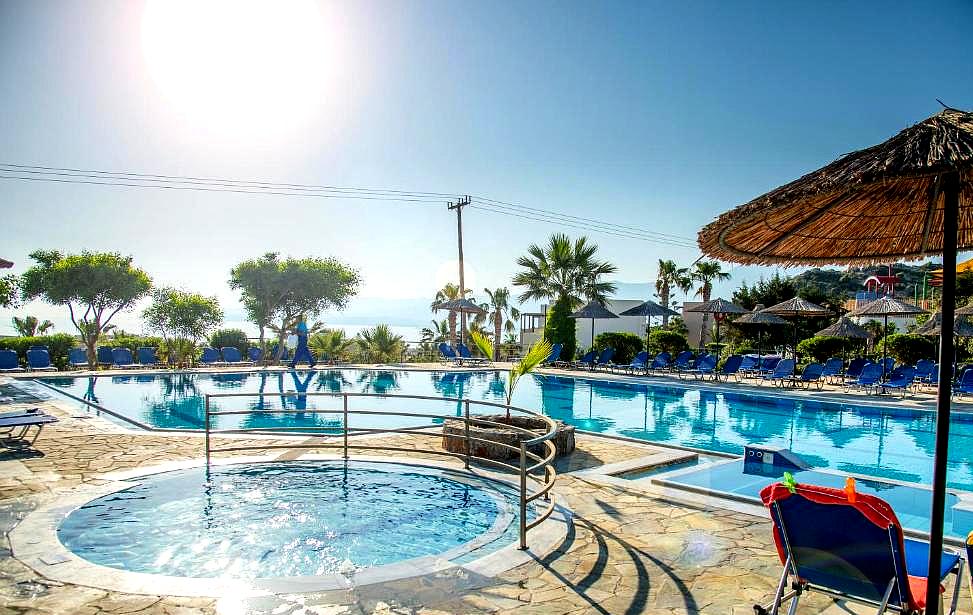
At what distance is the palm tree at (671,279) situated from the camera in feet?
114

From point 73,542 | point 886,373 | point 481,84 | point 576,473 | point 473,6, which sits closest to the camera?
point 73,542

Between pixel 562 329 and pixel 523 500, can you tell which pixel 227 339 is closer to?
pixel 562 329

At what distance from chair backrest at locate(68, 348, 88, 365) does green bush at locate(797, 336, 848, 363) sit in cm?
2503

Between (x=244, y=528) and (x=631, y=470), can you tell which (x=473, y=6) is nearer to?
(x=631, y=470)

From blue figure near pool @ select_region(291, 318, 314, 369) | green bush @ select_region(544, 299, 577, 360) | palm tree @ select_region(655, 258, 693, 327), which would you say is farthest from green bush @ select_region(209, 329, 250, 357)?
palm tree @ select_region(655, 258, 693, 327)

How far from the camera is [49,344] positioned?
859 inches

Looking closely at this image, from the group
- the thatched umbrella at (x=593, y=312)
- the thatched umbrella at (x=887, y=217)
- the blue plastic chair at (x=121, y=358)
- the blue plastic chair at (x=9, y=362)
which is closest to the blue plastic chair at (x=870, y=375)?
the thatched umbrella at (x=593, y=312)

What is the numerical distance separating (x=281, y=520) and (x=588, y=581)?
285 cm

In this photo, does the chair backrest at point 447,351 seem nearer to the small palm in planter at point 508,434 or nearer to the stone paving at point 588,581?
the small palm in planter at point 508,434

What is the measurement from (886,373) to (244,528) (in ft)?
59.7

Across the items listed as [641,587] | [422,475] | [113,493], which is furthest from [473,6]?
[641,587]

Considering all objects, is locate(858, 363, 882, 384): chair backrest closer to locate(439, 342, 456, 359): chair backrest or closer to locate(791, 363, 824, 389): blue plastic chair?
locate(791, 363, 824, 389): blue plastic chair

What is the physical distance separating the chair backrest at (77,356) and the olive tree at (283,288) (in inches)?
321

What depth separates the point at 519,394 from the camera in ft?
56.0
